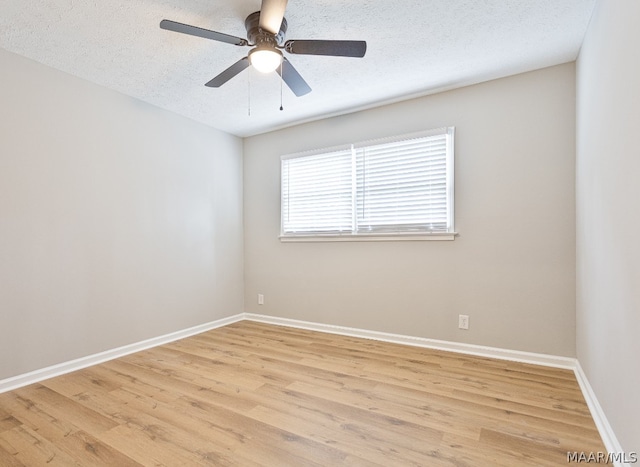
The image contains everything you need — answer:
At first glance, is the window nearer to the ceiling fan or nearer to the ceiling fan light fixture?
the ceiling fan

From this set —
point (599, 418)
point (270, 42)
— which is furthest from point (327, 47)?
point (599, 418)

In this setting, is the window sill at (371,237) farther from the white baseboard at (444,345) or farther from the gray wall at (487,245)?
the white baseboard at (444,345)

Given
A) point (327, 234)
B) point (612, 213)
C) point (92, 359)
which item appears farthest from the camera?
point (327, 234)

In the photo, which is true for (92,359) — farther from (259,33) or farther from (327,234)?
(259,33)

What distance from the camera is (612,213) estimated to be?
1.71m

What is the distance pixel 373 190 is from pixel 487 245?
1.25 m

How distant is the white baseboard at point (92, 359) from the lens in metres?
2.46

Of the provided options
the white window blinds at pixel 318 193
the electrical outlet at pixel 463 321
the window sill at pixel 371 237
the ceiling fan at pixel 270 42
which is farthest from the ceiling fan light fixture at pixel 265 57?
the electrical outlet at pixel 463 321

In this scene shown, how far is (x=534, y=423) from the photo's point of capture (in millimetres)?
1921

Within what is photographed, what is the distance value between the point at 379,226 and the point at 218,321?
92.8 inches

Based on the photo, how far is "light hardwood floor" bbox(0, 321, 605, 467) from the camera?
1674 millimetres

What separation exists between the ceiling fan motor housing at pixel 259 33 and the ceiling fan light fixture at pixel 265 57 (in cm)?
7

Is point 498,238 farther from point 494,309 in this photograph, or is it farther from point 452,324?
point 452,324

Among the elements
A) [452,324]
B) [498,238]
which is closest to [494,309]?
[452,324]
